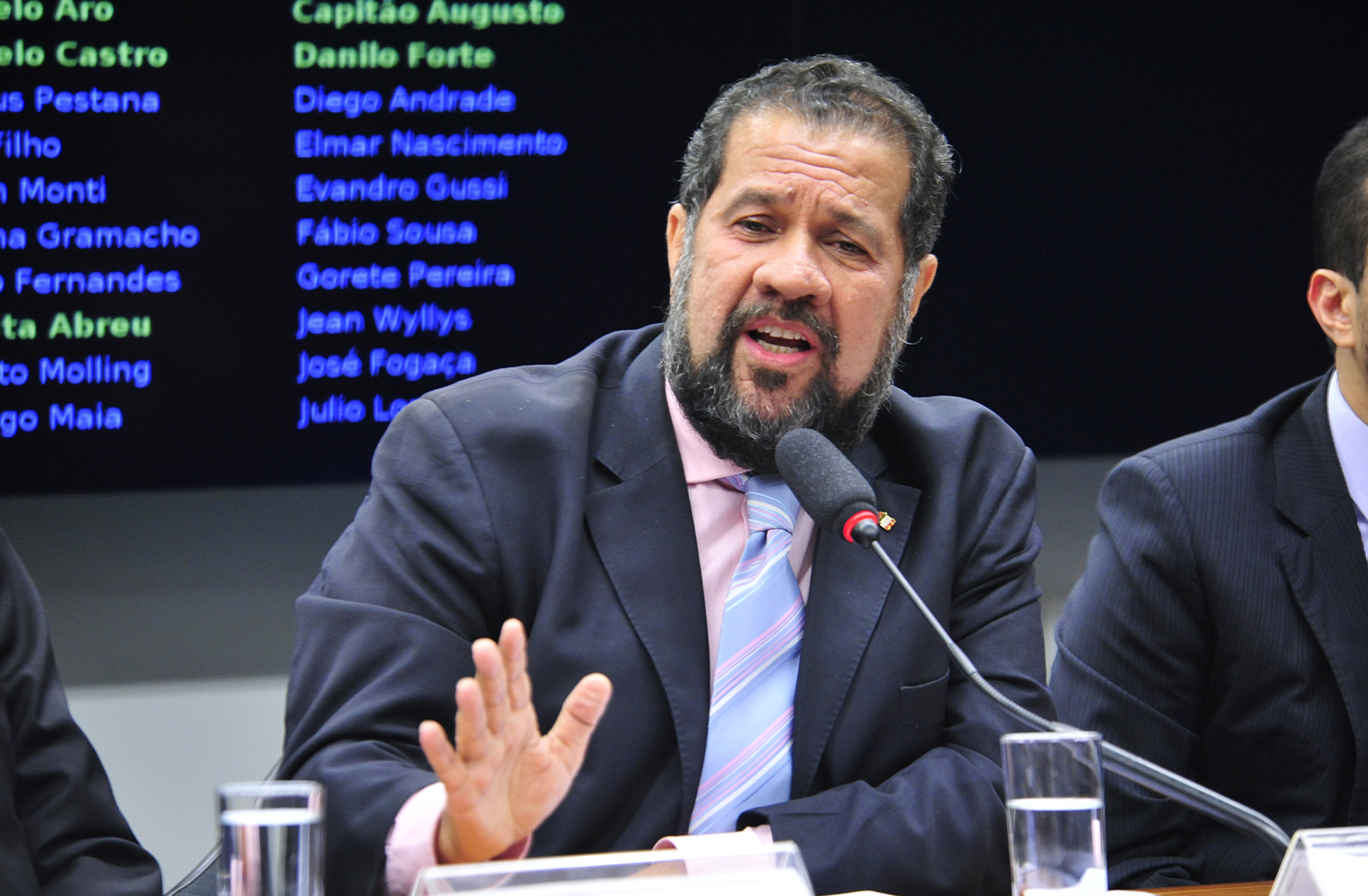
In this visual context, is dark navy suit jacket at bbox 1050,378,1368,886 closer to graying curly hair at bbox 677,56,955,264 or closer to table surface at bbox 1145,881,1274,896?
table surface at bbox 1145,881,1274,896

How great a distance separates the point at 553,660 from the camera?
5.71 ft

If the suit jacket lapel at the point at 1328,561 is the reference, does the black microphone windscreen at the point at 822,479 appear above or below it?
above

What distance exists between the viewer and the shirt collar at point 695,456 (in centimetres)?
193

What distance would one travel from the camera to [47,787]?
159 cm

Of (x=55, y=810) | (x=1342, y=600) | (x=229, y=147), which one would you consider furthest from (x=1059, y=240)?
(x=55, y=810)

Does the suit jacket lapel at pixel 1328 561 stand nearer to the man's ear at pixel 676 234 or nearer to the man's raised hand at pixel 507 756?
the man's ear at pixel 676 234

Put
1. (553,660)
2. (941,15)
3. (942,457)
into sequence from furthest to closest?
1. (941,15)
2. (942,457)
3. (553,660)

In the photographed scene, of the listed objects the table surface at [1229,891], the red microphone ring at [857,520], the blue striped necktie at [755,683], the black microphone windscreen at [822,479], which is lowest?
the table surface at [1229,891]

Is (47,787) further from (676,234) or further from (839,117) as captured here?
(839,117)

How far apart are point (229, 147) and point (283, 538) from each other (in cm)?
81

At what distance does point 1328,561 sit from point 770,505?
81cm

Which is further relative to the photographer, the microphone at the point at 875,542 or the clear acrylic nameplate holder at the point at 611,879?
the microphone at the point at 875,542

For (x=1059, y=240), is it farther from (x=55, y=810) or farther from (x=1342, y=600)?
(x=55, y=810)

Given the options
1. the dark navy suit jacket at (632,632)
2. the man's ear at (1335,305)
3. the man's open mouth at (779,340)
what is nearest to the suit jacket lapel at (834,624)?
the dark navy suit jacket at (632,632)
